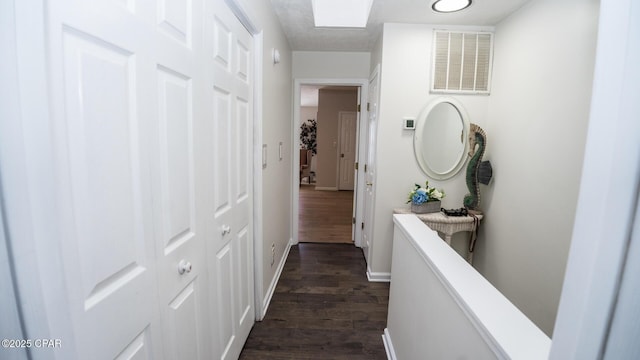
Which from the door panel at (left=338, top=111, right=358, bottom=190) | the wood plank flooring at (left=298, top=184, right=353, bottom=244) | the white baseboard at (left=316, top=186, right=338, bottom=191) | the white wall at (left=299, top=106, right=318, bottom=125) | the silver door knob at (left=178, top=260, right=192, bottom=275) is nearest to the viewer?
the silver door knob at (left=178, top=260, right=192, bottom=275)

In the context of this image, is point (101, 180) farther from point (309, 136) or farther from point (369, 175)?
point (309, 136)

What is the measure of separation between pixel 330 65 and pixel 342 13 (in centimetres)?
79

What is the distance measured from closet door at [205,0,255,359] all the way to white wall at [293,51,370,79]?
5.54 ft

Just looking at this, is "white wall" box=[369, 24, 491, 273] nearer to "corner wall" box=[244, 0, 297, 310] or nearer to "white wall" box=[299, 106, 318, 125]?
"corner wall" box=[244, 0, 297, 310]

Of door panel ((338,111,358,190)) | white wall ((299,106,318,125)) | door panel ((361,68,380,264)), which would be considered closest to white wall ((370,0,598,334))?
door panel ((361,68,380,264))

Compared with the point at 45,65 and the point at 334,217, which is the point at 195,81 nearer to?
the point at 45,65

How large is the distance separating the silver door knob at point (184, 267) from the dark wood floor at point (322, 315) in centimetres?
105

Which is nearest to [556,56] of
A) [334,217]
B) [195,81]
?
[195,81]

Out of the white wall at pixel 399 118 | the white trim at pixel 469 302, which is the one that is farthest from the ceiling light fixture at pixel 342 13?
the white trim at pixel 469 302

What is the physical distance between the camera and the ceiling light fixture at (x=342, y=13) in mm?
2557

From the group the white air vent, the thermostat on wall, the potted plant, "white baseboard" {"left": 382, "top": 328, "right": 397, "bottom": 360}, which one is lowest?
"white baseboard" {"left": 382, "top": 328, "right": 397, "bottom": 360}

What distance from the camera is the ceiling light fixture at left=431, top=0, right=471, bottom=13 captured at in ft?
6.74

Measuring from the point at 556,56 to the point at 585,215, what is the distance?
1993 millimetres

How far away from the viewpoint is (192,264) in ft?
3.62
